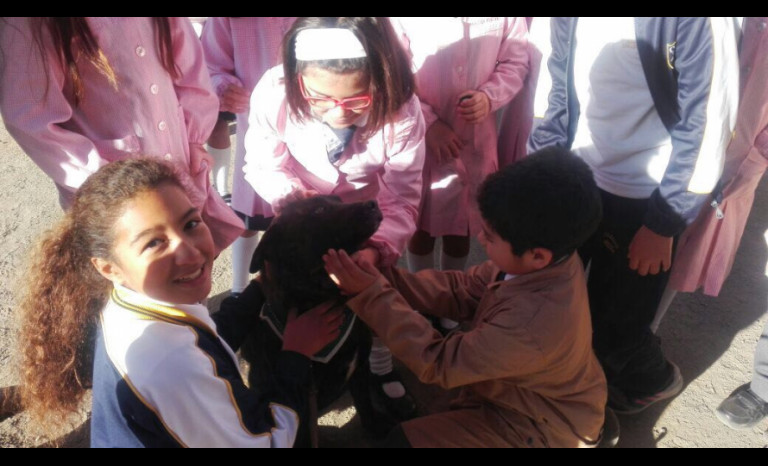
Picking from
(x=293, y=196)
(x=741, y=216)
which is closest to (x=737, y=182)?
(x=741, y=216)

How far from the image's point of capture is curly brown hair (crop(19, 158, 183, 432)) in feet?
5.31

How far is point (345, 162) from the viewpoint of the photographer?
2326mm

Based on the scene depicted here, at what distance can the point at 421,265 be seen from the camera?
3.17 meters

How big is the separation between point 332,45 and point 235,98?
88 centimetres

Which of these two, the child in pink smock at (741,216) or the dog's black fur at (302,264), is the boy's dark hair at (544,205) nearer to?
the dog's black fur at (302,264)

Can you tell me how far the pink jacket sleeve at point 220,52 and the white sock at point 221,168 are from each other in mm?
1134

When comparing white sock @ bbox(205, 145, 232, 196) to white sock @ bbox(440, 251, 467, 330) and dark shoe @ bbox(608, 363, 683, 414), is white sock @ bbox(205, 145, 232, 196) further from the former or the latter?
dark shoe @ bbox(608, 363, 683, 414)

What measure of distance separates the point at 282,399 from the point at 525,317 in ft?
2.64

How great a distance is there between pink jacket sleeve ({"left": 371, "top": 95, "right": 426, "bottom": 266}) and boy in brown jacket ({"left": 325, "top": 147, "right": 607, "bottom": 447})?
31 centimetres

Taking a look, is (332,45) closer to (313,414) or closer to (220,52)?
(220,52)

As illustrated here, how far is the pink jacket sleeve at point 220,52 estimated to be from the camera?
2602mm

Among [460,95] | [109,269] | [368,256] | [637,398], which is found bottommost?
[637,398]

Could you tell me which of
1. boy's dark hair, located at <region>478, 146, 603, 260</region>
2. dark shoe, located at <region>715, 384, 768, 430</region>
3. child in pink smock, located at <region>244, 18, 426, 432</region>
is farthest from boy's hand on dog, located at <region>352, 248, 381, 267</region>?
dark shoe, located at <region>715, 384, 768, 430</region>

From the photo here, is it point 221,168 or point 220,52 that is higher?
point 220,52
